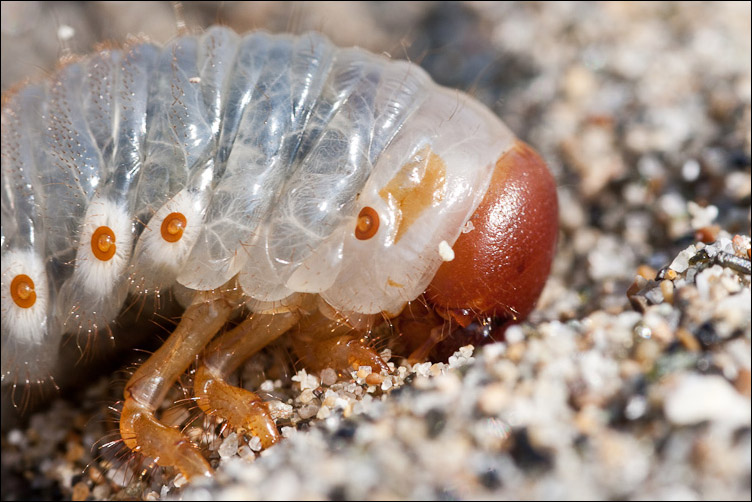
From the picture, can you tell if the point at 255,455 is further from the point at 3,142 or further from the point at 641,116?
the point at 641,116

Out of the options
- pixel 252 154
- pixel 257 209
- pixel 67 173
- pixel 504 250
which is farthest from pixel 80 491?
pixel 504 250

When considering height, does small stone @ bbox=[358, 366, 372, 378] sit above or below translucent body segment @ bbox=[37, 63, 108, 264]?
below

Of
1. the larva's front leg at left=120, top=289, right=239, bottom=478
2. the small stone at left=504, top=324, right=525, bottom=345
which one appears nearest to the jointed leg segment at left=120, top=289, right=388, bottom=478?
the larva's front leg at left=120, top=289, right=239, bottom=478

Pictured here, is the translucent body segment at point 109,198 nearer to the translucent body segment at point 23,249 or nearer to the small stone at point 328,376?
the translucent body segment at point 23,249

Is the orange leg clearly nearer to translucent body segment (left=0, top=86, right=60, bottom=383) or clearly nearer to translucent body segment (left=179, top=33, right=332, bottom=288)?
translucent body segment (left=179, top=33, right=332, bottom=288)

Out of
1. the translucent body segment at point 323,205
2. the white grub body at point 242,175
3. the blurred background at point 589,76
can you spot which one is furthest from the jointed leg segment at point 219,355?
the blurred background at point 589,76

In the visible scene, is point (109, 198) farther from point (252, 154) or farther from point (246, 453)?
point (246, 453)

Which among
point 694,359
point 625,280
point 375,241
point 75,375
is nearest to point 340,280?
point 375,241
